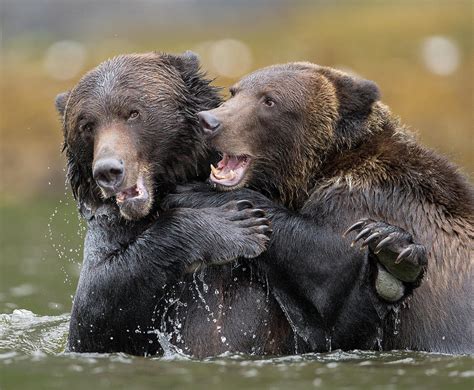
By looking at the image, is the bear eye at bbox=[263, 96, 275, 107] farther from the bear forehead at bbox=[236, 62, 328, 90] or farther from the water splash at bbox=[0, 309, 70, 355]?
the water splash at bbox=[0, 309, 70, 355]

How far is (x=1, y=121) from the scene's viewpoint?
47281 millimetres

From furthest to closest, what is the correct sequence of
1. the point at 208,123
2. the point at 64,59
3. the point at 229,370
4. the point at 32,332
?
1. the point at 64,59
2. the point at 32,332
3. the point at 208,123
4. the point at 229,370

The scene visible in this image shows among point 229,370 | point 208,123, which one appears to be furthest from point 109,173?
point 229,370

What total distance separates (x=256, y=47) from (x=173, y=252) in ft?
172

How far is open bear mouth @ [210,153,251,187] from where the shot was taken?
11.5 meters

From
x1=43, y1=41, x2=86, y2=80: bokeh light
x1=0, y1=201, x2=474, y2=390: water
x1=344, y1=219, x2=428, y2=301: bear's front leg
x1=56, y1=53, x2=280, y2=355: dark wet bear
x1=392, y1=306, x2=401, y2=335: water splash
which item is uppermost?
x1=43, y1=41, x2=86, y2=80: bokeh light

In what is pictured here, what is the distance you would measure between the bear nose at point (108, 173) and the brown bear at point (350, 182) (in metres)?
0.93

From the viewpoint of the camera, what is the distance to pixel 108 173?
1089 centimetres

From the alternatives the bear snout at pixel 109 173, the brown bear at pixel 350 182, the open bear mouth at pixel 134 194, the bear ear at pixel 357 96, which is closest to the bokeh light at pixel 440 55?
the bear ear at pixel 357 96

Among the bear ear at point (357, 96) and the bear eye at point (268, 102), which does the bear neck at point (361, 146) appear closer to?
the bear ear at point (357, 96)

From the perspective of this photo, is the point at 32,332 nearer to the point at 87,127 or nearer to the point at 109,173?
the point at 87,127

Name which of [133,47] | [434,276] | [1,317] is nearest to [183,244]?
[434,276]

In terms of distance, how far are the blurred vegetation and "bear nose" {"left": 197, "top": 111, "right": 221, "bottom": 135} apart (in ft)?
69.1

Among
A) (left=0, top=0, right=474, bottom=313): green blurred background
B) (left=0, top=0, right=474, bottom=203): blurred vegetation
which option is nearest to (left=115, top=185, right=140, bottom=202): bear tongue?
(left=0, top=0, right=474, bottom=313): green blurred background
